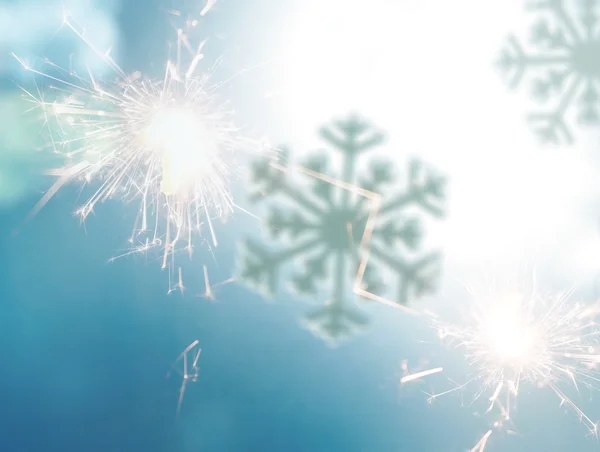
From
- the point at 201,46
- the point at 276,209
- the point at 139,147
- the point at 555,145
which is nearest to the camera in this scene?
the point at 276,209

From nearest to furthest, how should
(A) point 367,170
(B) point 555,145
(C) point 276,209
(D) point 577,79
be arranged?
(A) point 367,170 → (C) point 276,209 → (D) point 577,79 → (B) point 555,145

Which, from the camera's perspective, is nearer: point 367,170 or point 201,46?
point 367,170

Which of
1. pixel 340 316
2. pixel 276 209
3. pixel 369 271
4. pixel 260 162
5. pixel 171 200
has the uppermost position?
pixel 171 200

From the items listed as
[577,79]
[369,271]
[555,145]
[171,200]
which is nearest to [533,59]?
[577,79]

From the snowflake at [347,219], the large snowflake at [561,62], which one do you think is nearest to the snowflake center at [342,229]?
the snowflake at [347,219]

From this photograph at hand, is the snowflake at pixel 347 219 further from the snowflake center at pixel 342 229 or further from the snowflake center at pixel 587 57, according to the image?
the snowflake center at pixel 587 57

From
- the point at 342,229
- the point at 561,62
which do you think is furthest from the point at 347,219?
the point at 561,62

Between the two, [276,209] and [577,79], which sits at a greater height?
[577,79]

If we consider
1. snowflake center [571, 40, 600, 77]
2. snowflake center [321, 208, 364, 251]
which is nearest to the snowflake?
snowflake center [321, 208, 364, 251]

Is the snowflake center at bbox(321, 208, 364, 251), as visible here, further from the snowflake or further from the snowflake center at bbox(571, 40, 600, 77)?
the snowflake center at bbox(571, 40, 600, 77)

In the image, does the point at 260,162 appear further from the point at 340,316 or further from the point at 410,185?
the point at 340,316
